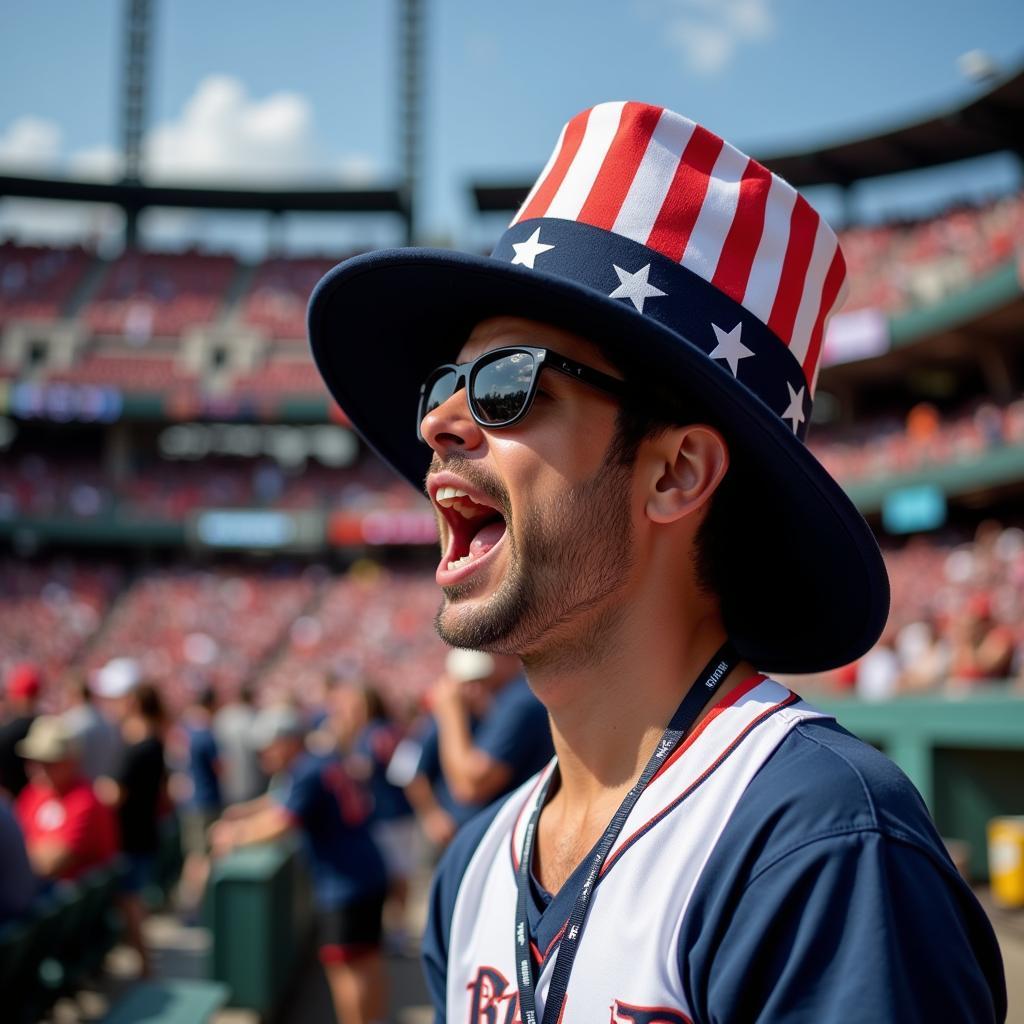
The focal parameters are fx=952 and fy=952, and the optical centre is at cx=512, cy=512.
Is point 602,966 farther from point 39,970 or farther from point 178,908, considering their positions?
point 178,908

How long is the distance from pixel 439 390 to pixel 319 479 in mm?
33422

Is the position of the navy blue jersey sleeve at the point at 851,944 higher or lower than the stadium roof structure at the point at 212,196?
lower

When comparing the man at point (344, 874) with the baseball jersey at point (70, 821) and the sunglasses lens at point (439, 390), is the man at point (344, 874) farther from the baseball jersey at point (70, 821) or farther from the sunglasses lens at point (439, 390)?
the sunglasses lens at point (439, 390)

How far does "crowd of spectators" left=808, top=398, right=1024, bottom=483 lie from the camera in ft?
→ 68.9

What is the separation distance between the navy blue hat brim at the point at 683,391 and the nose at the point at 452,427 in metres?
0.17

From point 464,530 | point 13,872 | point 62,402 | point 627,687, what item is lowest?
point 13,872

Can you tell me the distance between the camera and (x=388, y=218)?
37219 mm

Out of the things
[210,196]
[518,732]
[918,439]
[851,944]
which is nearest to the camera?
[851,944]

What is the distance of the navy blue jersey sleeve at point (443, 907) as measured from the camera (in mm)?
1643

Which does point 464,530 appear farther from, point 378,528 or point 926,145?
point 926,145

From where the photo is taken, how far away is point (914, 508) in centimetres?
2302

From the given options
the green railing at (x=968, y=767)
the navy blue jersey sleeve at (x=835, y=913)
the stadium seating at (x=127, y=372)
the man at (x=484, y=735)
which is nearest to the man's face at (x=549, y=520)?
the navy blue jersey sleeve at (x=835, y=913)

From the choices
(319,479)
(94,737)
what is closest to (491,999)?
(94,737)

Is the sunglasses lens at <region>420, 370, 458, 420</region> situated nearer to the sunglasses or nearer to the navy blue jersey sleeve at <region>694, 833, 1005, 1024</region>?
the sunglasses
